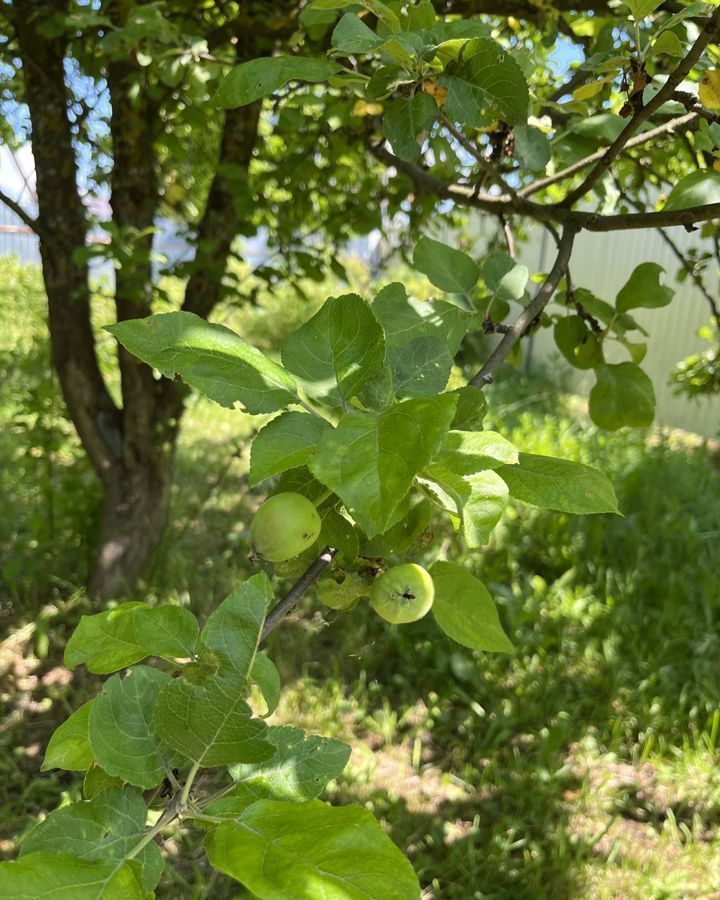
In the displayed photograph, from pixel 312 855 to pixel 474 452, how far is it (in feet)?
0.93

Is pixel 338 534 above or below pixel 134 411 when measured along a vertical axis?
below

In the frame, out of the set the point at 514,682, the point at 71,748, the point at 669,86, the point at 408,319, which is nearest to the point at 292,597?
the point at 71,748

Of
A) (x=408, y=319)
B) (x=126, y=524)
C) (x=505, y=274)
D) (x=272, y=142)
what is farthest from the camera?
(x=272, y=142)

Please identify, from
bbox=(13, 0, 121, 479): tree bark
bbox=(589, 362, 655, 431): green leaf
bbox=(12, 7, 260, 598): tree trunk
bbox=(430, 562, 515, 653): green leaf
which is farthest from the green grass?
bbox=(430, 562, 515, 653): green leaf

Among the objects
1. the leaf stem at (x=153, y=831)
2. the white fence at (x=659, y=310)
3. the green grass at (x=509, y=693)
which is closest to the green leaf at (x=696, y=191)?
the leaf stem at (x=153, y=831)

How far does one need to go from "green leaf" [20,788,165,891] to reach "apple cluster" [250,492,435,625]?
0.21 m

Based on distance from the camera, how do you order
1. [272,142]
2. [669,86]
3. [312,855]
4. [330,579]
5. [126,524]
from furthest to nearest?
[272,142] → [126,524] → [669,86] → [330,579] → [312,855]

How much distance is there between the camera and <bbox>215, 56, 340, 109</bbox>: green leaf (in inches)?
33.6

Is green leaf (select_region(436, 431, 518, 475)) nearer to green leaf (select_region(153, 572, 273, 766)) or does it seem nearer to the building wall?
green leaf (select_region(153, 572, 273, 766))

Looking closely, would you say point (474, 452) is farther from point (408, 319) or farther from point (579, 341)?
point (579, 341)

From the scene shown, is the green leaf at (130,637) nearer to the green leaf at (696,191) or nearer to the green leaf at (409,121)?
the green leaf at (409,121)

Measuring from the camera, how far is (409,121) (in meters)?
0.93

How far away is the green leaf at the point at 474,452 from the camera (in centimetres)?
53

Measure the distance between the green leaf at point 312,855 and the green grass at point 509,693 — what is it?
5.60 ft
